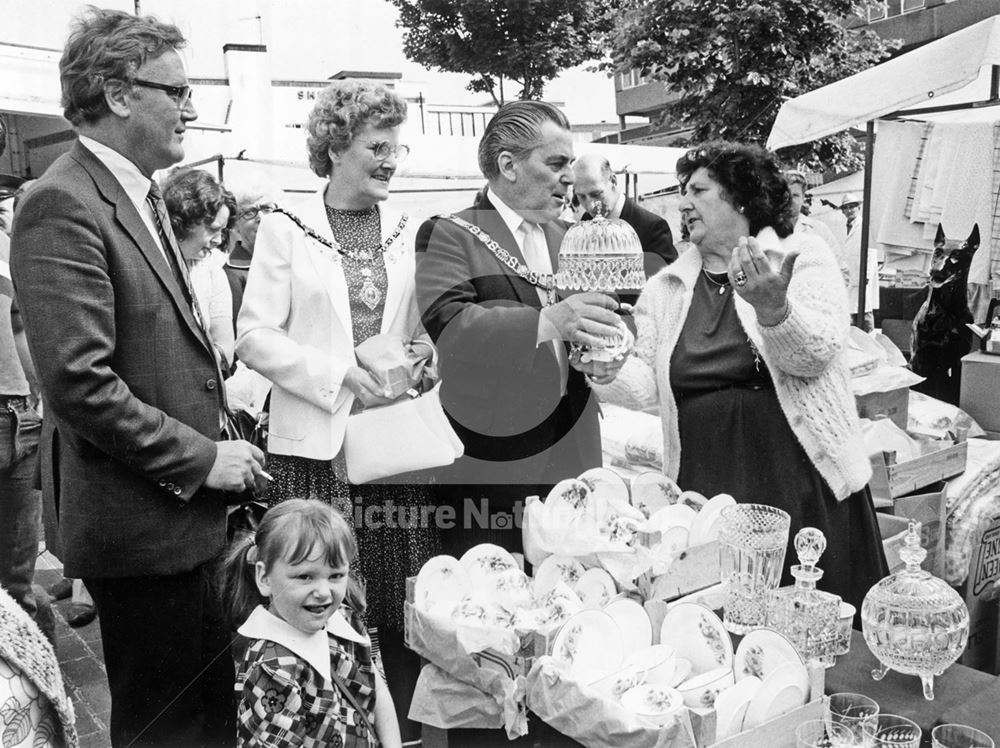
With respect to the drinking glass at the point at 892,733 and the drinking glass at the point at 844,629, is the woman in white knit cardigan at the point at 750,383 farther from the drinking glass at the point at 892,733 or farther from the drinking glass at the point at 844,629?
the drinking glass at the point at 892,733

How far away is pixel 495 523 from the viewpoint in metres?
2.19

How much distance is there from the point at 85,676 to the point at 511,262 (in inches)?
82.0

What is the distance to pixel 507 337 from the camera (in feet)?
6.27

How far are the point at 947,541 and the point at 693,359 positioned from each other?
149cm

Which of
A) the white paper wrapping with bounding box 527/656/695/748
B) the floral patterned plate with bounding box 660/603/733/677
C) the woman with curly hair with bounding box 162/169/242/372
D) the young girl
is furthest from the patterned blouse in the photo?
the woman with curly hair with bounding box 162/169/242/372

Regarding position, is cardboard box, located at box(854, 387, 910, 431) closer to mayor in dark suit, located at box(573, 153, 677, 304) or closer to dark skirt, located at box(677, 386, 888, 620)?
mayor in dark suit, located at box(573, 153, 677, 304)

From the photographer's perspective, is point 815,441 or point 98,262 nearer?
point 98,262

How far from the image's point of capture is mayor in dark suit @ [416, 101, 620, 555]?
198 cm

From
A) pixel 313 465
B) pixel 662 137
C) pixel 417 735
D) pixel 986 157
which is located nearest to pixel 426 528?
pixel 313 465

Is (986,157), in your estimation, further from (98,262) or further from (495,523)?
(98,262)

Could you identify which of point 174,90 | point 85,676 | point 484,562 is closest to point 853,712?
point 484,562

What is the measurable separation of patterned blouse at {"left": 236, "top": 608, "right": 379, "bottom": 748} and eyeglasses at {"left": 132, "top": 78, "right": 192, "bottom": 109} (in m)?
1.01

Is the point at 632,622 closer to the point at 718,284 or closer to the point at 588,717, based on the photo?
the point at 588,717

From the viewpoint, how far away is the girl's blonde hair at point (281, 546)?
1639mm
